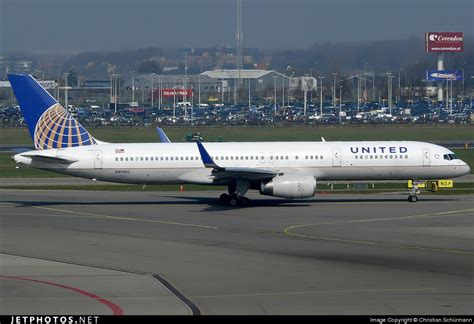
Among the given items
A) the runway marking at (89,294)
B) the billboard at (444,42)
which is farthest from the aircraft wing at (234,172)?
the billboard at (444,42)

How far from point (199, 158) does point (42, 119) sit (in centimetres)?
851

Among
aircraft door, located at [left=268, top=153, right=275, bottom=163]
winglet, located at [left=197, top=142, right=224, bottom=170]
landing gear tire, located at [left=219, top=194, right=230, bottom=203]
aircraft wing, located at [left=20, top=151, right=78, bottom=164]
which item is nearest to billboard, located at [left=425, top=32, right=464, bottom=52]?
aircraft door, located at [left=268, top=153, right=275, bottom=163]

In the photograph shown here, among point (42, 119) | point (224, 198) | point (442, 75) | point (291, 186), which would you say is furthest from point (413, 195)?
point (442, 75)

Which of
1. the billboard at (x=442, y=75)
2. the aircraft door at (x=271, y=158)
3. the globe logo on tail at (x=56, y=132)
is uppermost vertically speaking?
the billboard at (x=442, y=75)

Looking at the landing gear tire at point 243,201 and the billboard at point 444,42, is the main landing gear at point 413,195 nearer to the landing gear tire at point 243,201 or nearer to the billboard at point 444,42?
the landing gear tire at point 243,201

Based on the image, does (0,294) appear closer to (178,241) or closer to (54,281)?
(54,281)

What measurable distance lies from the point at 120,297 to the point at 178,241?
11130mm

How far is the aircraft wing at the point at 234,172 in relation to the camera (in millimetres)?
44938

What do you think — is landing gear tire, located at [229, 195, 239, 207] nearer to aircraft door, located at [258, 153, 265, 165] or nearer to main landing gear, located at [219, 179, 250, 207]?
main landing gear, located at [219, 179, 250, 207]

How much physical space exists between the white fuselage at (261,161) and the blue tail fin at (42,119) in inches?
27.6

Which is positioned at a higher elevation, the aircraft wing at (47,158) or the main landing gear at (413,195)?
the aircraft wing at (47,158)

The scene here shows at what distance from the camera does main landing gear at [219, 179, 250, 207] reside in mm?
46750

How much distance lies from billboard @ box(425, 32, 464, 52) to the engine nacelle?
127 m

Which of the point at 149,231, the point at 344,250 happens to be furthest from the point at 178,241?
the point at 344,250
